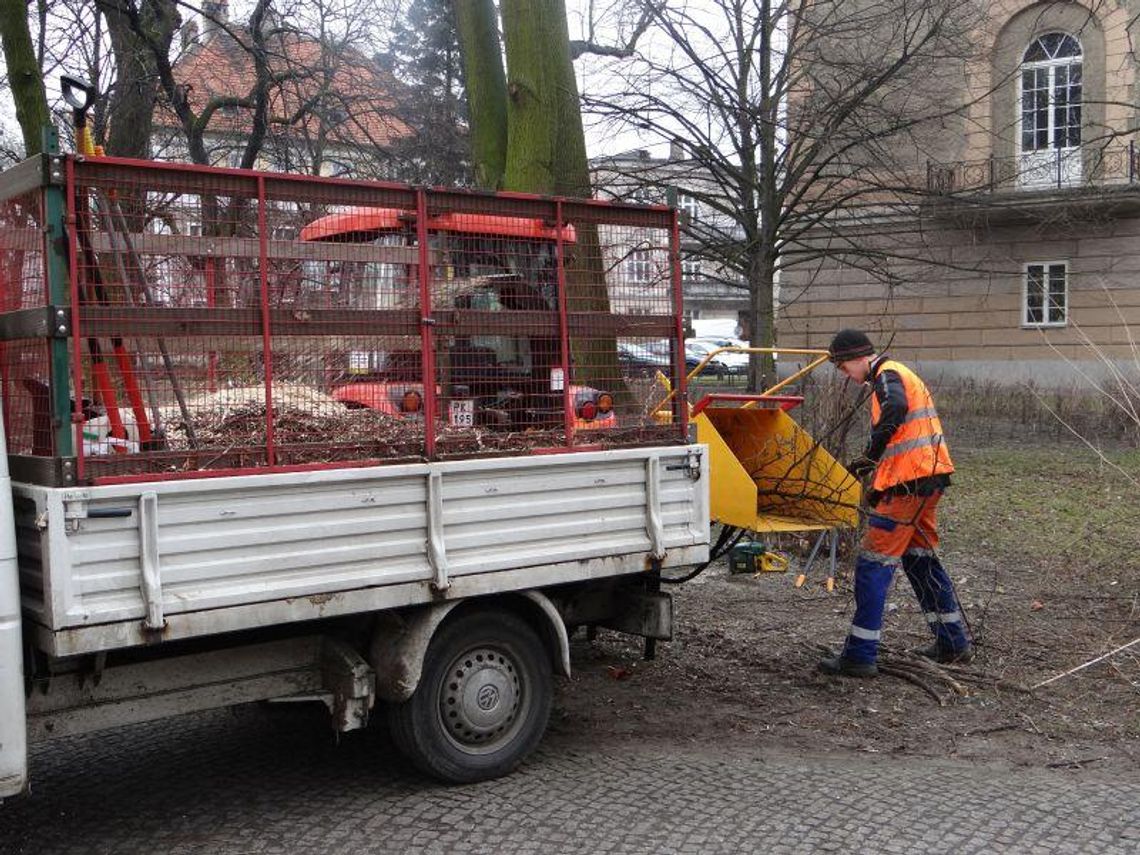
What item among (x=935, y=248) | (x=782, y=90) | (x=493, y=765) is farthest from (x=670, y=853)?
(x=935, y=248)

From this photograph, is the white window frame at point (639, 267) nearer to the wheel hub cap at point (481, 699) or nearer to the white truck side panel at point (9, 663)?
the wheel hub cap at point (481, 699)

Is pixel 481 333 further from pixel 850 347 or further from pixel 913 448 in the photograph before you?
pixel 913 448

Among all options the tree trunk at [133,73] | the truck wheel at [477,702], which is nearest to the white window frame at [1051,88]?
the tree trunk at [133,73]

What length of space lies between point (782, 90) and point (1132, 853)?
12.6 meters

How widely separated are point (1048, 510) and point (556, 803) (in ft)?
25.6

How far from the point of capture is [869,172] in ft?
56.5

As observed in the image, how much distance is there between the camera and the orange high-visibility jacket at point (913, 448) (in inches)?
236

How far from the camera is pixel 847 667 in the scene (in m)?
6.11

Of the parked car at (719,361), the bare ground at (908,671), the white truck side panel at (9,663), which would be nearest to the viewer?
the white truck side panel at (9,663)

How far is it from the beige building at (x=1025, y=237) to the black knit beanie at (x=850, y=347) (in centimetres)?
1396

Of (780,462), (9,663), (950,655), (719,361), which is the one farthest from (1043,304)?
(9,663)

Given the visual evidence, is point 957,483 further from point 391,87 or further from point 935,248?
point 391,87

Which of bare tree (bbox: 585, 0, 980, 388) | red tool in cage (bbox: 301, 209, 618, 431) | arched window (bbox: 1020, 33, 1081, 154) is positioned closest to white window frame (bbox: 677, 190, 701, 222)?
bare tree (bbox: 585, 0, 980, 388)

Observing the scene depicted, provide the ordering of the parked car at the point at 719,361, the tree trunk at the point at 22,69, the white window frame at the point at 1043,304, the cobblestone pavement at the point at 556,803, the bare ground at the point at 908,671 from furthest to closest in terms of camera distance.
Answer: the white window frame at the point at 1043,304 < the tree trunk at the point at 22,69 < the parked car at the point at 719,361 < the bare ground at the point at 908,671 < the cobblestone pavement at the point at 556,803
